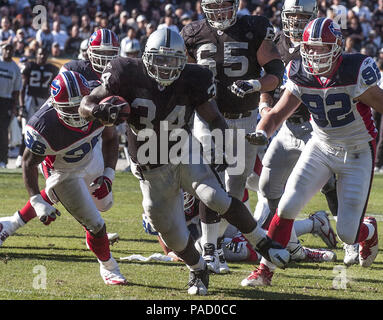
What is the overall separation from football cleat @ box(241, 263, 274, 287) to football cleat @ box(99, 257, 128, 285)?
80 cm

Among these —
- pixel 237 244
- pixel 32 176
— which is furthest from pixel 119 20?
pixel 32 176

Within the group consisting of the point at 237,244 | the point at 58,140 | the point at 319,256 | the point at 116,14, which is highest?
the point at 116,14

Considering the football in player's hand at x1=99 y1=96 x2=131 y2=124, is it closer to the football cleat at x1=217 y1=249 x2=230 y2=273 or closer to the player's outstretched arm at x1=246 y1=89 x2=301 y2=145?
the player's outstretched arm at x1=246 y1=89 x2=301 y2=145

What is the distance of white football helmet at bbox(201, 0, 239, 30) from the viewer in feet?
19.0

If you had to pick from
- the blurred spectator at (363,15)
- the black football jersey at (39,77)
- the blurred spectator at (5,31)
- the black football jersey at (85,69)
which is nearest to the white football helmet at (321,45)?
the black football jersey at (85,69)

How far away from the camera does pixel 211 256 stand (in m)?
5.42

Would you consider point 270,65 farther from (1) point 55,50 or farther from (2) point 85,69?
(1) point 55,50

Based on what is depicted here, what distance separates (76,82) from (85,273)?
4.40 ft

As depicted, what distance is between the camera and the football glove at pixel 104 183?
5.28 meters

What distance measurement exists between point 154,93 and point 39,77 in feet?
23.7

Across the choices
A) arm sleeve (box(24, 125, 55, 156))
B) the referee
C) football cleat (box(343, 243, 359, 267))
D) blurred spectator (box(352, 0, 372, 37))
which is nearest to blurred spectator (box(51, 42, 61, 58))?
the referee

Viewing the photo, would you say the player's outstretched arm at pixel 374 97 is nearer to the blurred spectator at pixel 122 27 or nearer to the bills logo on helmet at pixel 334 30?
the bills logo on helmet at pixel 334 30
